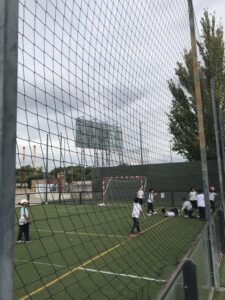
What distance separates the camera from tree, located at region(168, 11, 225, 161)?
1941cm

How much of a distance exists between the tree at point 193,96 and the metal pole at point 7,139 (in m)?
16.8

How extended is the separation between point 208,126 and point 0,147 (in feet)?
60.0

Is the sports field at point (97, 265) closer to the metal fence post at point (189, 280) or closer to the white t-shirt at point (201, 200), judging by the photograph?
the metal fence post at point (189, 280)

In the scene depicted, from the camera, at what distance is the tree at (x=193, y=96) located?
19.4m

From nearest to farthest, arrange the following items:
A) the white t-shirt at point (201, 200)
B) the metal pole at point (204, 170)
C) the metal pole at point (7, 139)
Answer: the metal pole at point (7, 139), the metal pole at point (204, 170), the white t-shirt at point (201, 200)

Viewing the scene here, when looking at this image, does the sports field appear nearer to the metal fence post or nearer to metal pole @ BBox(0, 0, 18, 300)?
the metal fence post

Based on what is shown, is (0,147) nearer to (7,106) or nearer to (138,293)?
(7,106)

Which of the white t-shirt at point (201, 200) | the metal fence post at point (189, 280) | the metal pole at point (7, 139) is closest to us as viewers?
the metal pole at point (7, 139)

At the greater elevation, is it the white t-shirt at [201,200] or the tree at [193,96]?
the tree at [193,96]

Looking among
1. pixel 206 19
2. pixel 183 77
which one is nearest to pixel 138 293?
pixel 183 77

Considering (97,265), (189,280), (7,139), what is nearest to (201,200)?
(97,265)

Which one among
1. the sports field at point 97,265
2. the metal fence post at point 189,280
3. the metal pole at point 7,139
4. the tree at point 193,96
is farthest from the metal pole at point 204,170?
the tree at point 193,96

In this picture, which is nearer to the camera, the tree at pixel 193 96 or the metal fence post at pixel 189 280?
the metal fence post at pixel 189 280

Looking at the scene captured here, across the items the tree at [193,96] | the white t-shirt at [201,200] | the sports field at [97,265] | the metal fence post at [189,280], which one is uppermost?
the tree at [193,96]
